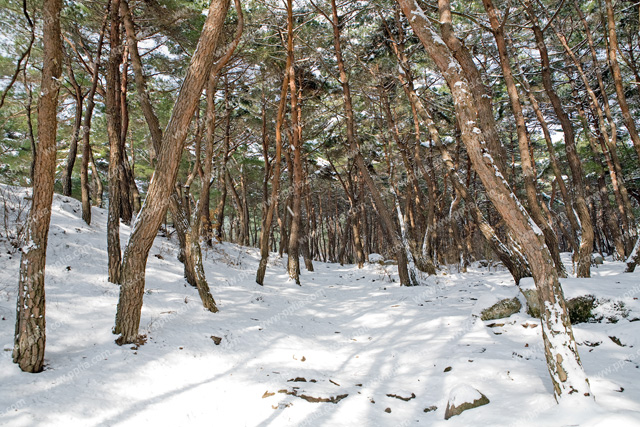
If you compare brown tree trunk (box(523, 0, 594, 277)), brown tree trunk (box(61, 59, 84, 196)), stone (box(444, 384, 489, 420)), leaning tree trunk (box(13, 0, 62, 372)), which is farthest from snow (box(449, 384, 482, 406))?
brown tree trunk (box(61, 59, 84, 196))

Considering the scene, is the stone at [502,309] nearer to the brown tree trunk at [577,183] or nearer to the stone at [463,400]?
the stone at [463,400]

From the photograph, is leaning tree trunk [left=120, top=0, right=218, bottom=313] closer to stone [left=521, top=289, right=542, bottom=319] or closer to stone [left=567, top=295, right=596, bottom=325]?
stone [left=521, top=289, right=542, bottom=319]

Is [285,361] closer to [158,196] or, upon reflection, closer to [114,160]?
[158,196]

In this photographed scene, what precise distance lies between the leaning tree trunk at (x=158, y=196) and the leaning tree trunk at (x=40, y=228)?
3.00 feet

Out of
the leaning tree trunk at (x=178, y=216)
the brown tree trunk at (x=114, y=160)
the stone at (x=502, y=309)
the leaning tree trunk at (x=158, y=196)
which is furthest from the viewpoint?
the leaning tree trunk at (x=178, y=216)

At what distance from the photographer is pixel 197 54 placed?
449 centimetres

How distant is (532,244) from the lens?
3.21 m

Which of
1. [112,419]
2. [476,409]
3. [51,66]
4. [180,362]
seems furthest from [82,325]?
[476,409]

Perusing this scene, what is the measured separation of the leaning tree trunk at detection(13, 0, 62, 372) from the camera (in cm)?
353

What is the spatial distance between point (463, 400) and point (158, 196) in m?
4.12

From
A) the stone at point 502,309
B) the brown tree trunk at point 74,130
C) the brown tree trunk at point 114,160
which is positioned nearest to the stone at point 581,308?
the stone at point 502,309

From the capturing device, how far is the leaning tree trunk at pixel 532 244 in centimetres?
300

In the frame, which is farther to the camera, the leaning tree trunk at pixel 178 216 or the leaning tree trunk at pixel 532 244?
the leaning tree trunk at pixel 178 216

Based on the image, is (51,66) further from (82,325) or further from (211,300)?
(211,300)
